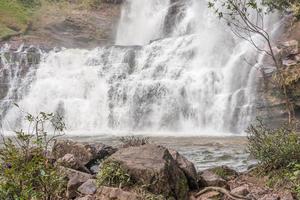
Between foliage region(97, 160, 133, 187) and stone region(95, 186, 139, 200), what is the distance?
0.59ft

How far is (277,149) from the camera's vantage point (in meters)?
10.3

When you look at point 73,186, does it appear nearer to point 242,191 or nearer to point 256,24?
point 242,191

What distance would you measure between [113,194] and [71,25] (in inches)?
1295

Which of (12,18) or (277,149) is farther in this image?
(12,18)

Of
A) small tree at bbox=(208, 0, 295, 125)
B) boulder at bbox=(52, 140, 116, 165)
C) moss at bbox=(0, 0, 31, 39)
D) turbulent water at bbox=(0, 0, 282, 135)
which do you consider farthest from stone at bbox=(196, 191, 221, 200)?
moss at bbox=(0, 0, 31, 39)

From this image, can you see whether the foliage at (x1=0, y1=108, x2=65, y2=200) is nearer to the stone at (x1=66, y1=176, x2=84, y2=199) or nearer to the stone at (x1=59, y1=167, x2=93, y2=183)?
the stone at (x1=66, y1=176, x2=84, y2=199)

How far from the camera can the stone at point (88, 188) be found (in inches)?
354

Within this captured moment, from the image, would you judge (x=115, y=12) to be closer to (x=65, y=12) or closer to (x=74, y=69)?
(x=65, y=12)

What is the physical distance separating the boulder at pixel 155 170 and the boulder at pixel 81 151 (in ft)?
9.07

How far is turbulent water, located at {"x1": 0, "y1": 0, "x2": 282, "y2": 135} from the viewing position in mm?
25469

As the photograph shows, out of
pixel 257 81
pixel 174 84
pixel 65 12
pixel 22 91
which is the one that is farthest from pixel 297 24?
pixel 65 12

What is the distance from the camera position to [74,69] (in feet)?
105

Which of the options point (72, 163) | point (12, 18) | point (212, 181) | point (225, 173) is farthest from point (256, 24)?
point (12, 18)

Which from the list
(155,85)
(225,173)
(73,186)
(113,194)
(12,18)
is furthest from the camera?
(12,18)
